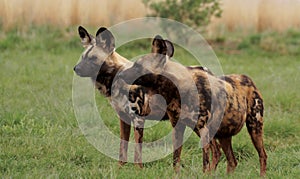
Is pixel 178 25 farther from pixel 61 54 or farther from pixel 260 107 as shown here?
Result: pixel 260 107

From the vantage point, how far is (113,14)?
12.5m

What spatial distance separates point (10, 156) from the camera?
5.30m

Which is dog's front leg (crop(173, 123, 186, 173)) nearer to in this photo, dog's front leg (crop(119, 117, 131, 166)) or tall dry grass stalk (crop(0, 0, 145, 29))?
dog's front leg (crop(119, 117, 131, 166))

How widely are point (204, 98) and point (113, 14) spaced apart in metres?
8.12

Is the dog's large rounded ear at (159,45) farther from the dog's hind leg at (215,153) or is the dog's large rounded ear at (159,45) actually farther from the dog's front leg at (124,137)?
the dog's front leg at (124,137)

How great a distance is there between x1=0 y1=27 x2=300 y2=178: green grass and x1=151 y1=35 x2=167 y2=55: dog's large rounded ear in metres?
0.91

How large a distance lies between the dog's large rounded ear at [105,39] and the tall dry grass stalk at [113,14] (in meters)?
6.64

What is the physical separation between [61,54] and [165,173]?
6211 millimetres

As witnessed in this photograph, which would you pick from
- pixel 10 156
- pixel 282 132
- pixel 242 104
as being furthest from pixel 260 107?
pixel 10 156

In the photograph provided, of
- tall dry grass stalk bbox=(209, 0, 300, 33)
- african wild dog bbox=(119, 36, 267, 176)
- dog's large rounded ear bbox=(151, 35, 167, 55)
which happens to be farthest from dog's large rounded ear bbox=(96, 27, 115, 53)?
tall dry grass stalk bbox=(209, 0, 300, 33)

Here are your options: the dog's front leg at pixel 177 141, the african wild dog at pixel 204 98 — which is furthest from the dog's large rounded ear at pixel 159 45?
the dog's front leg at pixel 177 141

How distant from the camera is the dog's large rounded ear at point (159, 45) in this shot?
460cm

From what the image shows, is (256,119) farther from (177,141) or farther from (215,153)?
(177,141)

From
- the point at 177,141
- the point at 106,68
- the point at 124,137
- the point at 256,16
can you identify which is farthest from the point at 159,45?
the point at 256,16
